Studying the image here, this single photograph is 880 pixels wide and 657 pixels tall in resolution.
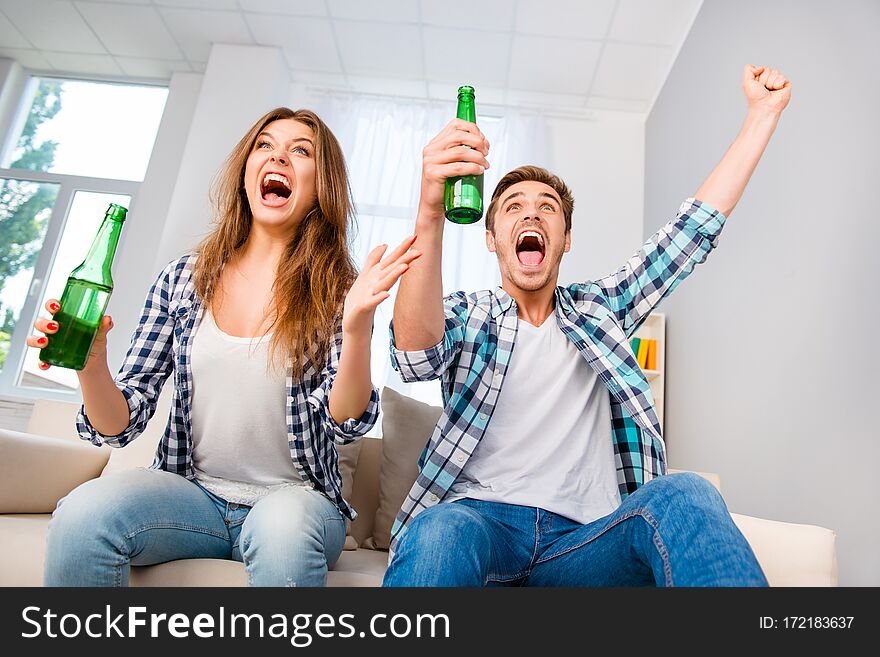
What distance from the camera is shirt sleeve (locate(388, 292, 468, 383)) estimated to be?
1089mm

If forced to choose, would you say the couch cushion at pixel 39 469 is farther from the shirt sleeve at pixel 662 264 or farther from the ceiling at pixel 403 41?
the ceiling at pixel 403 41

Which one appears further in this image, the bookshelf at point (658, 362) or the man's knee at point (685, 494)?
the bookshelf at point (658, 362)

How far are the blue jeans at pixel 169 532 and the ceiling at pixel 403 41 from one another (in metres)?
3.02

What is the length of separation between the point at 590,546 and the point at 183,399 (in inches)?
31.5

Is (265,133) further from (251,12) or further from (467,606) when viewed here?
(251,12)

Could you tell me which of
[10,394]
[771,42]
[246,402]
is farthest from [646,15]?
[10,394]

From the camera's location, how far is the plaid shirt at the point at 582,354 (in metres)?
1.17

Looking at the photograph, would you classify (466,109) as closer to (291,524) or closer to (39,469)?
(291,524)

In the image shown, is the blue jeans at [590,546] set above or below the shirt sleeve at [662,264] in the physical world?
below

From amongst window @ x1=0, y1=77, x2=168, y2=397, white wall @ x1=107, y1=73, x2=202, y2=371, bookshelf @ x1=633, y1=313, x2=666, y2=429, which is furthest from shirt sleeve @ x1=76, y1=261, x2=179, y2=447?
window @ x1=0, y1=77, x2=168, y2=397

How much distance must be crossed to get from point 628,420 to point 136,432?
96cm

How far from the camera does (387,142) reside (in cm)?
399

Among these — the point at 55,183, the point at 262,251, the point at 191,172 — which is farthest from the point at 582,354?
the point at 55,183

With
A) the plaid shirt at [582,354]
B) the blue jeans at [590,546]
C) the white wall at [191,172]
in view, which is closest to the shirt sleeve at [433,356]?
the plaid shirt at [582,354]
